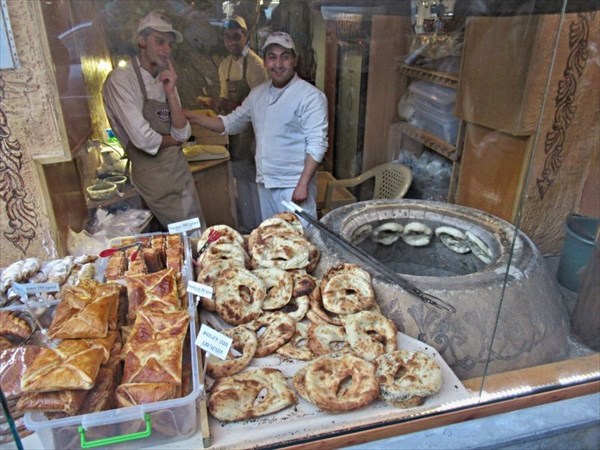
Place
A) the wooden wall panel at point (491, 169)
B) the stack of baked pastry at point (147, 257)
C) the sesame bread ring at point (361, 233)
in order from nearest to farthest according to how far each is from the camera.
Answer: the stack of baked pastry at point (147, 257), the sesame bread ring at point (361, 233), the wooden wall panel at point (491, 169)

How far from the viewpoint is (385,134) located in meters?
4.96

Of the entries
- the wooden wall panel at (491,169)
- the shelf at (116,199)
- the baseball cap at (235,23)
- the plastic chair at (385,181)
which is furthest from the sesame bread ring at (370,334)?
the baseball cap at (235,23)

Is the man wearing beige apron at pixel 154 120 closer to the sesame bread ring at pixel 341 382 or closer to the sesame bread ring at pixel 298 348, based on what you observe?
the sesame bread ring at pixel 298 348

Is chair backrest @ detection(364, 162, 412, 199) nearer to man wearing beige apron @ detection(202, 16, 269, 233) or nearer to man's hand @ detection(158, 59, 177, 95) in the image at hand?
man wearing beige apron @ detection(202, 16, 269, 233)

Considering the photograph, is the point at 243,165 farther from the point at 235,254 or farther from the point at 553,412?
the point at 553,412

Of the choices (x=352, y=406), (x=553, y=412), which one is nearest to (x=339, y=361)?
(x=352, y=406)

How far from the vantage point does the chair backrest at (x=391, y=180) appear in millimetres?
4449

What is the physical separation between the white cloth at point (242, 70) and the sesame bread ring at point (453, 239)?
2.03 meters

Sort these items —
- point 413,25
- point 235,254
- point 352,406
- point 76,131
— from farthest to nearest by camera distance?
point 413,25
point 76,131
point 235,254
point 352,406

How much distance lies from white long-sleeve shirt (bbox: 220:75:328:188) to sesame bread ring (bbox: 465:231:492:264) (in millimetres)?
1274

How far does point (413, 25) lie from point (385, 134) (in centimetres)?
119

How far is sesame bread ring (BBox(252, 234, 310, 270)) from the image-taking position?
2.06m

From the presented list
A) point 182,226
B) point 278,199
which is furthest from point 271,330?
point 278,199

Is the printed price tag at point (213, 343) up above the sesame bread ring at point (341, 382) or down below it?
above
